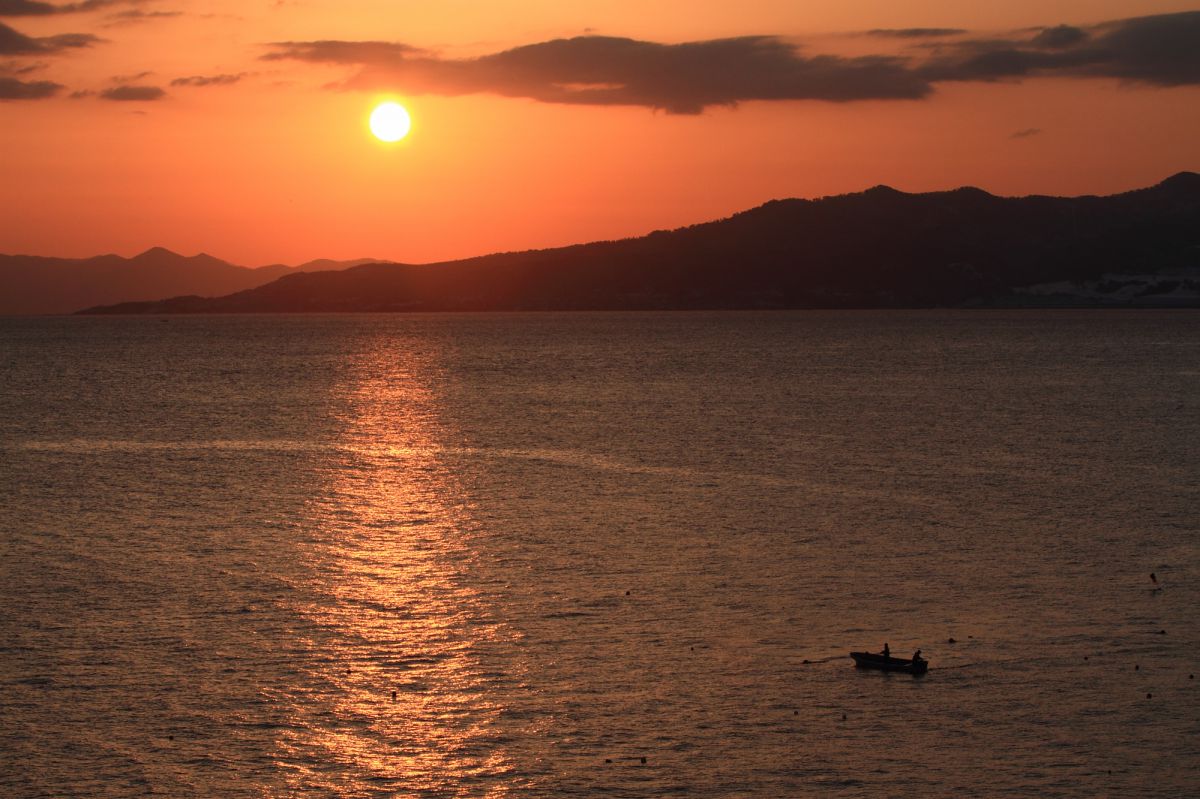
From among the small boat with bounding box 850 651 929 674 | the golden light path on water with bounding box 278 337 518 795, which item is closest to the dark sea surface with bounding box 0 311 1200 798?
the golden light path on water with bounding box 278 337 518 795

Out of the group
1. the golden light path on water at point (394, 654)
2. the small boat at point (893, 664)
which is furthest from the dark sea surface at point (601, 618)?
the small boat at point (893, 664)

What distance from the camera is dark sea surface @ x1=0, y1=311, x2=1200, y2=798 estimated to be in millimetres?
31016

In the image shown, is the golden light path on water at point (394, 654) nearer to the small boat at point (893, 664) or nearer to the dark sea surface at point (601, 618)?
the dark sea surface at point (601, 618)

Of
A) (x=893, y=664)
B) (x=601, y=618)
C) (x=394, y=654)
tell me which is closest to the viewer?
(x=893, y=664)

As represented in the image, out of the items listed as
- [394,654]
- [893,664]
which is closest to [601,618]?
[394,654]

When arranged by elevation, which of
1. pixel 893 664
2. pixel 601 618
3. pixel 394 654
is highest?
pixel 394 654

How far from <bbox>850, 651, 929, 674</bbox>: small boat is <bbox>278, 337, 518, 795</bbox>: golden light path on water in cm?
1017

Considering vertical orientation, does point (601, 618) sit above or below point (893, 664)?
above

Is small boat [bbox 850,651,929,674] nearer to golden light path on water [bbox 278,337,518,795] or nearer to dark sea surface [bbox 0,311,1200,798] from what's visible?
dark sea surface [bbox 0,311,1200,798]

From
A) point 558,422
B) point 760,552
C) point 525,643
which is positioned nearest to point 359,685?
point 525,643

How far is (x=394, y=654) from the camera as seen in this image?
1526 inches

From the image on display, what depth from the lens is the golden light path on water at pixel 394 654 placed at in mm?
30812

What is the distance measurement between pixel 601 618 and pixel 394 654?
719 centimetres

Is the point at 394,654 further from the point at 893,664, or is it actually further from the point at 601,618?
the point at 893,664
